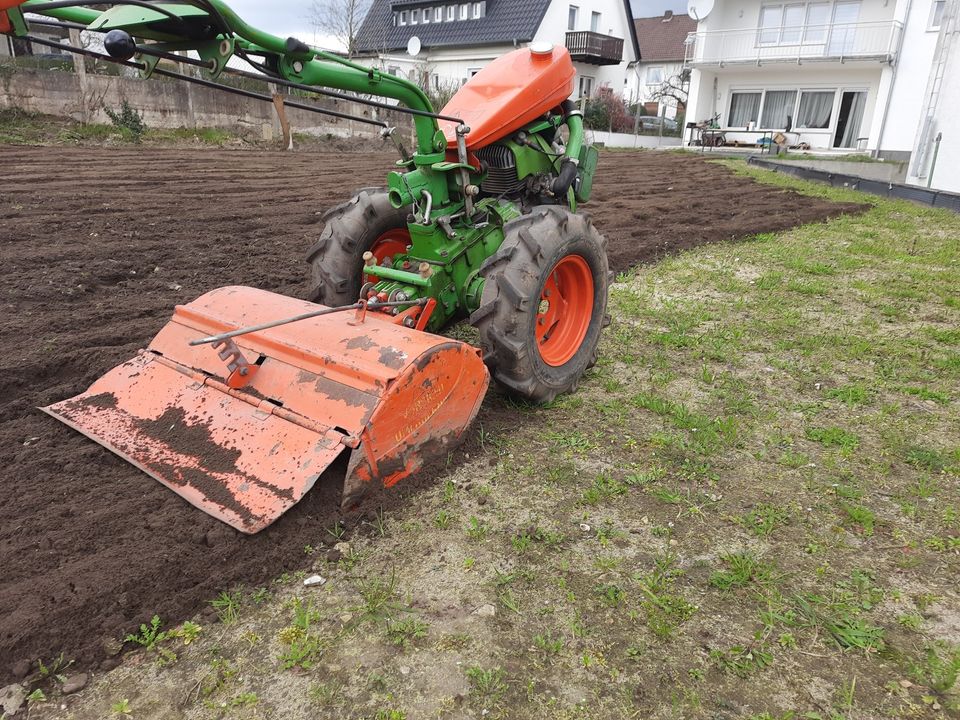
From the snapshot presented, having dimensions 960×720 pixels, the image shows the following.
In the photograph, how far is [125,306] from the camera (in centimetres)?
495

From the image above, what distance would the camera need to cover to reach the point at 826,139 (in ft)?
75.5

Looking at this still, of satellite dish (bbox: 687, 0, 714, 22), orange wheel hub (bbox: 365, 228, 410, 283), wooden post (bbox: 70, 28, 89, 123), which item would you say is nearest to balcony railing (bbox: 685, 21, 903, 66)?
satellite dish (bbox: 687, 0, 714, 22)

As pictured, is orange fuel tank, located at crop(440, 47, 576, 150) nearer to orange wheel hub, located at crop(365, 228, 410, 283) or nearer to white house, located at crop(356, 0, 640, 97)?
orange wheel hub, located at crop(365, 228, 410, 283)

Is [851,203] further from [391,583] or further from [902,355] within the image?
[391,583]

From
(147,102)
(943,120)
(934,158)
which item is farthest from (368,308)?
(147,102)

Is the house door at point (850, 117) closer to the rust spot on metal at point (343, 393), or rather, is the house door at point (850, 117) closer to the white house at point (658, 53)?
the white house at point (658, 53)

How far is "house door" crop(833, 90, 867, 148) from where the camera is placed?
22.1 meters

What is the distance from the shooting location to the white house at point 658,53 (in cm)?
3970

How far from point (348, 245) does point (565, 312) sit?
4.31 feet

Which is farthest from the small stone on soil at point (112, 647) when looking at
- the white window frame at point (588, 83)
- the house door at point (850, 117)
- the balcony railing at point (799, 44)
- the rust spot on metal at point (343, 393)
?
the white window frame at point (588, 83)

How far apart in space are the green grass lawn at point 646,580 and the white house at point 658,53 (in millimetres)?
38226

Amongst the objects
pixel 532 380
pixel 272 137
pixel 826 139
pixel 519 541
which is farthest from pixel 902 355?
pixel 826 139

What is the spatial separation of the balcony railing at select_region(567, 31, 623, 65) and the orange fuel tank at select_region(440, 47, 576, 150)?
30405 mm

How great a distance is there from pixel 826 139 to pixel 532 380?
23.8 m
